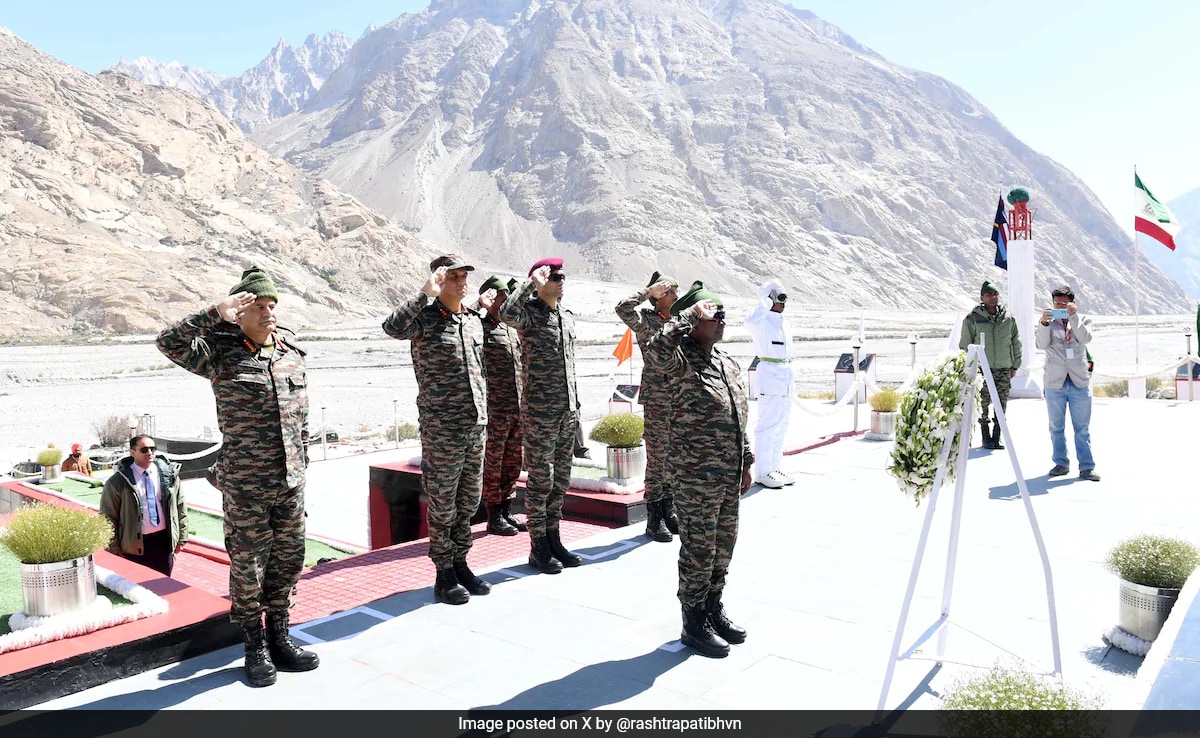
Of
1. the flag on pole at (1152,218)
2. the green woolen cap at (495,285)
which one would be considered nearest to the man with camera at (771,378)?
the green woolen cap at (495,285)

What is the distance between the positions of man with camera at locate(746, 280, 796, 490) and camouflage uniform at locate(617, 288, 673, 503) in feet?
5.46

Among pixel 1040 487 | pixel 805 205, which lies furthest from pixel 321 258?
pixel 1040 487

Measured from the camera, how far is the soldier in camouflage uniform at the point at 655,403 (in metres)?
5.66

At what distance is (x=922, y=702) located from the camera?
3.53m

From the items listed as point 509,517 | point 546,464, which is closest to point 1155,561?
point 546,464

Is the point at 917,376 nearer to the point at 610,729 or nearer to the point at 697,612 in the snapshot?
the point at 697,612

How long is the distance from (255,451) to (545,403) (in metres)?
2.02

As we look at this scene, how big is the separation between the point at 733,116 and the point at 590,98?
22.2m

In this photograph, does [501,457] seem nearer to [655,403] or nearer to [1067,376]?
[655,403]

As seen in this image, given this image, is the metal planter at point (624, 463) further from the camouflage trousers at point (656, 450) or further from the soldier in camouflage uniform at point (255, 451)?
the soldier in camouflage uniform at point (255, 451)

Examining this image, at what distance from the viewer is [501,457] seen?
257 inches

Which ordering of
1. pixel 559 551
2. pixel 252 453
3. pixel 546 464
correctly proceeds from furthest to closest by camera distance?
pixel 559 551, pixel 546 464, pixel 252 453

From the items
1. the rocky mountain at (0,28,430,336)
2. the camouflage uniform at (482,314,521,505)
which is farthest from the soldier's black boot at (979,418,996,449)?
the rocky mountain at (0,28,430,336)

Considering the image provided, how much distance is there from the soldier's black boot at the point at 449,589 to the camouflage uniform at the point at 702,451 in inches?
54.9
